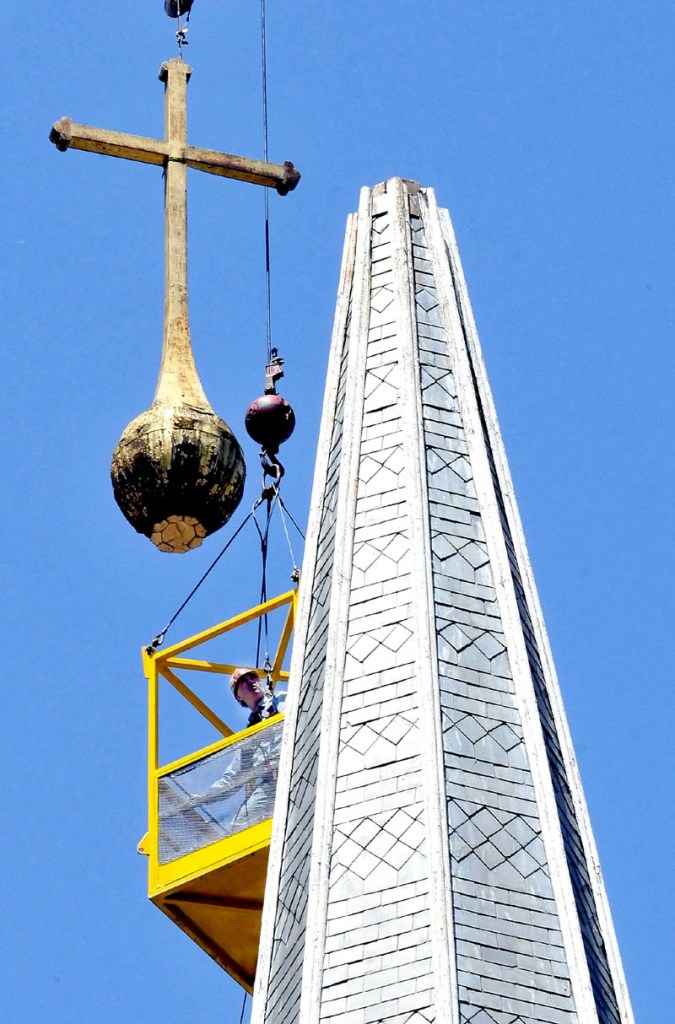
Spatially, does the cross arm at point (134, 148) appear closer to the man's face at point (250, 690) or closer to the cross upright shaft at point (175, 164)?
the cross upright shaft at point (175, 164)

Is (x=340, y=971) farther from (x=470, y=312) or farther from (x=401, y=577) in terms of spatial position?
(x=470, y=312)

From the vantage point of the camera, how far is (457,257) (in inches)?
1649

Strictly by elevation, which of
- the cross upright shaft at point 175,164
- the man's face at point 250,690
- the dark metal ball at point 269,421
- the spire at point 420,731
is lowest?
the spire at point 420,731

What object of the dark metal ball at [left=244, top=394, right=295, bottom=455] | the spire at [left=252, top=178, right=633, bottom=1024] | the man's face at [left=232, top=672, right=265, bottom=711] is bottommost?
the spire at [left=252, top=178, right=633, bottom=1024]

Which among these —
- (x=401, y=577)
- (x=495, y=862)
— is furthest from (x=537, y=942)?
(x=401, y=577)

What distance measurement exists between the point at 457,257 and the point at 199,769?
16.8 ft

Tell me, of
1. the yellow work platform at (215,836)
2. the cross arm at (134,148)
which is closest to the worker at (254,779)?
the yellow work platform at (215,836)

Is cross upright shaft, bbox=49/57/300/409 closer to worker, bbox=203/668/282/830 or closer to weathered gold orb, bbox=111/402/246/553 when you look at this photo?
weathered gold orb, bbox=111/402/246/553

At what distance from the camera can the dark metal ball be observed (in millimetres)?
42250

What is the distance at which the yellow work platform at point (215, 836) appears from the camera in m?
40.8

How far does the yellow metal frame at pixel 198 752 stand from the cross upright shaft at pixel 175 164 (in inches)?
106

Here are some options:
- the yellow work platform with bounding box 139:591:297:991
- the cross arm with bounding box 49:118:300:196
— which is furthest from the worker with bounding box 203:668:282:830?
the cross arm with bounding box 49:118:300:196

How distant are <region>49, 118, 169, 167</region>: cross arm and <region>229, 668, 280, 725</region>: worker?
4.84 m

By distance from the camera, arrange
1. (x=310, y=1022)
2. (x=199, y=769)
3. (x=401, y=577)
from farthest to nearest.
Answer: (x=199, y=769) < (x=401, y=577) < (x=310, y=1022)
